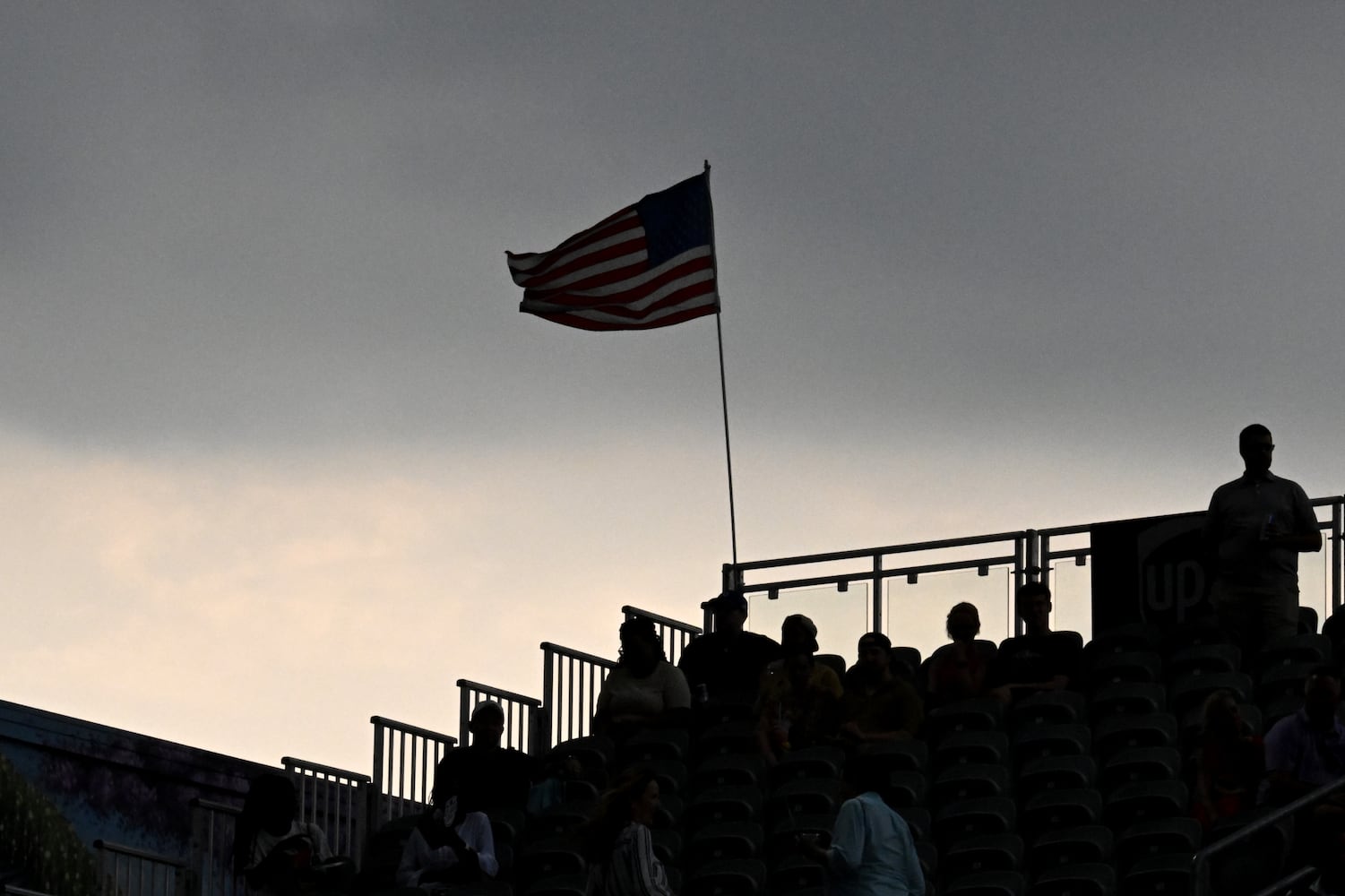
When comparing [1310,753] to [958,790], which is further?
[958,790]

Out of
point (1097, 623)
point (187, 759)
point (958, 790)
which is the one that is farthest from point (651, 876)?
point (187, 759)

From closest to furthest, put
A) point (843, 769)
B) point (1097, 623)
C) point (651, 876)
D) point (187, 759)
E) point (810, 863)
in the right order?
1. point (651, 876)
2. point (810, 863)
3. point (843, 769)
4. point (1097, 623)
5. point (187, 759)

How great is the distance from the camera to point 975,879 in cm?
1506

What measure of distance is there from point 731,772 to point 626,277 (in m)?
6.18

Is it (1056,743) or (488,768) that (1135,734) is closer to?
Result: (1056,743)

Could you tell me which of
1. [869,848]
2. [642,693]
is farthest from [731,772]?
[869,848]

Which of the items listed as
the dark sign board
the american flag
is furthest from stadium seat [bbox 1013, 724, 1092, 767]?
the american flag

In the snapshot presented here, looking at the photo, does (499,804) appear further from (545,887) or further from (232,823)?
(232,823)

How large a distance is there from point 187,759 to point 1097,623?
10.4 m

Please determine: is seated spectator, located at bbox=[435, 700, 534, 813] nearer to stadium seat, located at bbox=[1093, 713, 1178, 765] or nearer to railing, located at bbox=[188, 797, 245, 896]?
railing, located at bbox=[188, 797, 245, 896]

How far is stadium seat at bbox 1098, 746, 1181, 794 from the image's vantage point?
15.9 m

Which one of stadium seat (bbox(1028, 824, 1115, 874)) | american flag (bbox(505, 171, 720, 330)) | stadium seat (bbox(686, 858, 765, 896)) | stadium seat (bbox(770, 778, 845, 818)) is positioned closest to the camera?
stadium seat (bbox(1028, 824, 1115, 874))

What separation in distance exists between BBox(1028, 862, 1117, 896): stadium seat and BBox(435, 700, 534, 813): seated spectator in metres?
4.32

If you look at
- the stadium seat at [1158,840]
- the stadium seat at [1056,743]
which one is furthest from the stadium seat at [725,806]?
the stadium seat at [1158,840]
